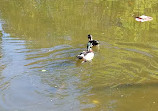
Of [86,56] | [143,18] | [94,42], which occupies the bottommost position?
[86,56]

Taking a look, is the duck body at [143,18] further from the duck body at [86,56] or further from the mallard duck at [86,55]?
the duck body at [86,56]

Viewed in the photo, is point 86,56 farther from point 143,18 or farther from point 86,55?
point 143,18

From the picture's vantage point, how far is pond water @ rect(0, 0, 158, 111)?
6.73 meters

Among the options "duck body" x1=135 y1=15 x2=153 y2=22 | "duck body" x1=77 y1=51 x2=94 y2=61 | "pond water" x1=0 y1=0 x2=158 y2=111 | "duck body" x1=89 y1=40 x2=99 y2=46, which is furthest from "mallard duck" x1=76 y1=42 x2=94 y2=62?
"duck body" x1=135 y1=15 x2=153 y2=22

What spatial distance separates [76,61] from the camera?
9094mm

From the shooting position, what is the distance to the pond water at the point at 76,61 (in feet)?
22.1

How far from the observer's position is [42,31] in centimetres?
1201

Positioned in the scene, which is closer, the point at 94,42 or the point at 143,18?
the point at 94,42

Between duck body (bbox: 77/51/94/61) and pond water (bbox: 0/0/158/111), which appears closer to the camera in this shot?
pond water (bbox: 0/0/158/111)

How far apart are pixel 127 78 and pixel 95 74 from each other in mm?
937

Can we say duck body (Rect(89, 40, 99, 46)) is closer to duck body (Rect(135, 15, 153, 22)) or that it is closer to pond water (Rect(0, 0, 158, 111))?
pond water (Rect(0, 0, 158, 111))

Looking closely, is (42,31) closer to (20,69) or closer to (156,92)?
(20,69)

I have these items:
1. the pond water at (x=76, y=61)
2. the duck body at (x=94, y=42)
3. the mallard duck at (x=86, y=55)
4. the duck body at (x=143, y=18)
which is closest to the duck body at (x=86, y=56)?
the mallard duck at (x=86, y=55)

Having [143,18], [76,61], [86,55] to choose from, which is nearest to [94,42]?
[86,55]
